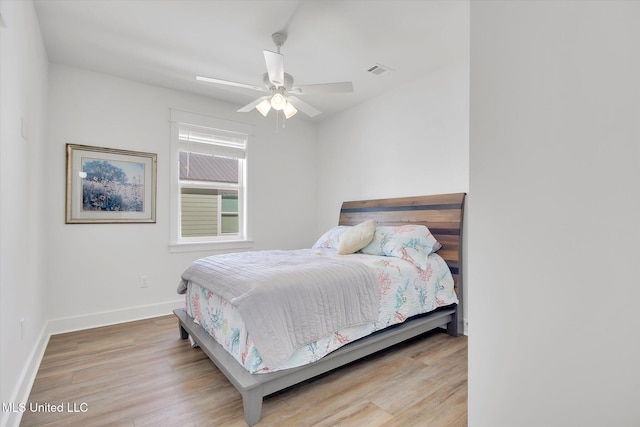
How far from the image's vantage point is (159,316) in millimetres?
3521

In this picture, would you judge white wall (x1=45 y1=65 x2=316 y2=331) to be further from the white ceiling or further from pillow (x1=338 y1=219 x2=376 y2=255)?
pillow (x1=338 y1=219 x2=376 y2=255)

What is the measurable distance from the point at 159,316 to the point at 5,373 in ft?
6.71

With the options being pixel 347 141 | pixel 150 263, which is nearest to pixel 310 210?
pixel 347 141

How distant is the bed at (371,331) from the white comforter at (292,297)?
14 centimetres

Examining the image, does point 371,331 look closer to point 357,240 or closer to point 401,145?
point 357,240

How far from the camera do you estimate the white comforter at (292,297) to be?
174 centimetres

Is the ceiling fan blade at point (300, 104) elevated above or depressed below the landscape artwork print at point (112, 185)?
above

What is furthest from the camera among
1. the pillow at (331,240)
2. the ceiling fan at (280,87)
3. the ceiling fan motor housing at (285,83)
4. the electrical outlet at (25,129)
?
the pillow at (331,240)

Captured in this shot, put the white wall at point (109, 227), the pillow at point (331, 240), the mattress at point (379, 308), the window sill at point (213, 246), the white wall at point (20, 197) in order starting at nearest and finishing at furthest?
the white wall at point (20, 197)
the mattress at point (379, 308)
the white wall at point (109, 227)
the pillow at point (331, 240)
the window sill at point (213, 246)

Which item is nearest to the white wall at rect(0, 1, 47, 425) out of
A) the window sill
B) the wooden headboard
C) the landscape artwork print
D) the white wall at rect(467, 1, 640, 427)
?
the landscape artwork print

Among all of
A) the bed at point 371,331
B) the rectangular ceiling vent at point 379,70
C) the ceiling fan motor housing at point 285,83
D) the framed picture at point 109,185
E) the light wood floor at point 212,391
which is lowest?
the light wood floor at point 212,391

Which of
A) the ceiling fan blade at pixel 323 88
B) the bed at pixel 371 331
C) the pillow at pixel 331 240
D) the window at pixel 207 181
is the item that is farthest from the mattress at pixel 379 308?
the ceiling fan blade at pixel 323 88

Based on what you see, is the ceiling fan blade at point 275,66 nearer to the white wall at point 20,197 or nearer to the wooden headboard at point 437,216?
the white wall at point 20,197

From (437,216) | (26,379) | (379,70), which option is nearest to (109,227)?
(26,379)
